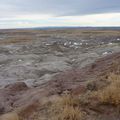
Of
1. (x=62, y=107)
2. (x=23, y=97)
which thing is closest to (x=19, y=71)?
(x=23, y=97)

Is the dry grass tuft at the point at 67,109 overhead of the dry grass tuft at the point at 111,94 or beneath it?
beneath

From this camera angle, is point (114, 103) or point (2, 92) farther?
point (2, 92)

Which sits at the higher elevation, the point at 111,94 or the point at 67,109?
the point at 111,94

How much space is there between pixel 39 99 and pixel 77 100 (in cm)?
146

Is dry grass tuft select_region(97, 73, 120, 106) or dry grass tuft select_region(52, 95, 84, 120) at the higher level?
dry grass tuft select_region(97, 73, 120, 106)

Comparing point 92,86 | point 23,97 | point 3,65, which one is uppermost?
point 92,86

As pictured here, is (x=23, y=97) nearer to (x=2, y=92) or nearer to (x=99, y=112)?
(x=2, y=92)

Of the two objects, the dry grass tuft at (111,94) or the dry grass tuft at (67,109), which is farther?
the dry grass tuft at (111,94)

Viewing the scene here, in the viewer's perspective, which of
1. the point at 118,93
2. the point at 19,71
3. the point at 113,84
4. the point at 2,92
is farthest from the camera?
the point at 19,71

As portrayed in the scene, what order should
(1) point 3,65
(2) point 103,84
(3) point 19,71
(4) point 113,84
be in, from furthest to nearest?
(1) point 3,65
(3) point 19,71
(2) point 103,84
(4) point 113,84

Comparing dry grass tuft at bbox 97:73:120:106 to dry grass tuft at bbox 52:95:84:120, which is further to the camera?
dry grass tuft at bbox 97:73:120:106

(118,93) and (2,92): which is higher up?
(118,93)

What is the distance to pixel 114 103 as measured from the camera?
27.5ft

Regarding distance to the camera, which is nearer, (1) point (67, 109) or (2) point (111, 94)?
(1) point (67, 109)
